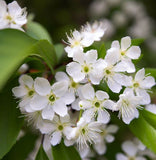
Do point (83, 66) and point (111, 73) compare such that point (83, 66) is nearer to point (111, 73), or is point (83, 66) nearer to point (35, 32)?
point (111, 73)

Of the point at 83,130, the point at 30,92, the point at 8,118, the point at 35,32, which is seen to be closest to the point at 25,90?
the point at 30,92

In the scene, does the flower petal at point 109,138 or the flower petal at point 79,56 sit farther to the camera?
the flower petal at point 109,138

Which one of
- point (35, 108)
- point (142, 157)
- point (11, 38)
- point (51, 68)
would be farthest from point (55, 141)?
point (142, 157)

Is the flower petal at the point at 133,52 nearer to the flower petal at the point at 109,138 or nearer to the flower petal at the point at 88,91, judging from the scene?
the flower petal at the point at 88,91

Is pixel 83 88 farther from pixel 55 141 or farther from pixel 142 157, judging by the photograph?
pixel 142 157

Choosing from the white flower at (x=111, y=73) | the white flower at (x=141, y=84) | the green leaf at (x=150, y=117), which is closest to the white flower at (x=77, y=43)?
the white flower at (x=111, y=73)

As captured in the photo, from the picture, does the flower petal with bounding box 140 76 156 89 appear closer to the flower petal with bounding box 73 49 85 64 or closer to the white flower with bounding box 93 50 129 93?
the white flower with bounding box 93 50 129 93
